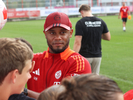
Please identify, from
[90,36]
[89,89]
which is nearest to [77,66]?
[89,89]

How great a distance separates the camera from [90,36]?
206 inches

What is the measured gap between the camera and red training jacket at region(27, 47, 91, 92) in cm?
217

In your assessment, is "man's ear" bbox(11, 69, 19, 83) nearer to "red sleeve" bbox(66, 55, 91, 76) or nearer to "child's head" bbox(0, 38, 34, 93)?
"child's head" bbox(0, 38, 34, 93)

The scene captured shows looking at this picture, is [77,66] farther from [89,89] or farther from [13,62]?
[89,89]

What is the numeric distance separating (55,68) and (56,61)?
91 millimetres

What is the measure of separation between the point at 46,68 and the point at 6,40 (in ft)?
2.46

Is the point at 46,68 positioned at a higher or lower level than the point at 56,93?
lower

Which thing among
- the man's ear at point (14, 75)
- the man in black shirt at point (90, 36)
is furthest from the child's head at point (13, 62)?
the man in black shirt at point (90, 36)

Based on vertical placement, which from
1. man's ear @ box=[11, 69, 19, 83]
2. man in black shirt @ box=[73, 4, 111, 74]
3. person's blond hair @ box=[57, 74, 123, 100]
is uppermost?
person's blond hair @ box=[57, 74, 123, 100]

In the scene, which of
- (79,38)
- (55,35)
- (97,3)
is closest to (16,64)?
(55,35)

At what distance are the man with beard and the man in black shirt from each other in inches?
108

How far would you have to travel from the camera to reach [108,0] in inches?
1743

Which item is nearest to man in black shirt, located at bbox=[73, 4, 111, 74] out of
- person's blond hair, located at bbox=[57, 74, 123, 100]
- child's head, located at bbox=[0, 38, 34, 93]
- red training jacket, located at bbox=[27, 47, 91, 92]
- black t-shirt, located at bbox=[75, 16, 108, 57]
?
black t-shirt, located at bbox=[75, 16, 108, 57]

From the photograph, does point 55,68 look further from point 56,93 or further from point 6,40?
point 56,93
